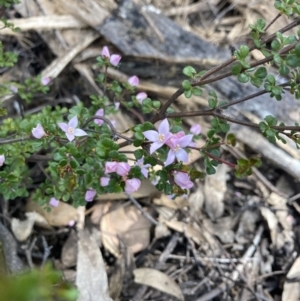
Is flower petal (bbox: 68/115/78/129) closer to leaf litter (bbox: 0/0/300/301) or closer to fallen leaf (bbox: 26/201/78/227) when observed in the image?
leaf litter (bbox: 0/0/300/301)

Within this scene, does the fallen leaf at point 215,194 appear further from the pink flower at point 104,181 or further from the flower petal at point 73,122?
the flower petal at point 73,122

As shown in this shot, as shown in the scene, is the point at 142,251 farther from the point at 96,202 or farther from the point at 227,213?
the point at 227,213

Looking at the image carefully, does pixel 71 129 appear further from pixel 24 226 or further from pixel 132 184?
pixel 24 226

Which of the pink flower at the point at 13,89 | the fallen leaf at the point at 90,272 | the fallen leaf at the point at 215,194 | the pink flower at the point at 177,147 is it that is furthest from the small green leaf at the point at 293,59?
the pink flower at the point at 13,89

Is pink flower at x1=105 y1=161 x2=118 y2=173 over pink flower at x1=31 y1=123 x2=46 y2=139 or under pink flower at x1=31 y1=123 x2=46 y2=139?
under

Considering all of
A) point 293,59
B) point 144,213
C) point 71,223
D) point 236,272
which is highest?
point 293,59

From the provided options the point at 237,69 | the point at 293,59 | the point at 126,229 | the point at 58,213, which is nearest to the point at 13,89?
the point at 58,213

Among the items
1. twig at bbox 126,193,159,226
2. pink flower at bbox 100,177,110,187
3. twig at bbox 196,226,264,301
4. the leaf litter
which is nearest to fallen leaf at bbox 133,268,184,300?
the leaf litter
